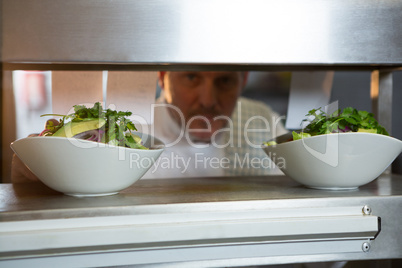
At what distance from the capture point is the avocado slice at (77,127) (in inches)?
26.2

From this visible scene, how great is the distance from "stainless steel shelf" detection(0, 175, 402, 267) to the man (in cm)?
41

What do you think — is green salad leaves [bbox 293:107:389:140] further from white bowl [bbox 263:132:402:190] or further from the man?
the man

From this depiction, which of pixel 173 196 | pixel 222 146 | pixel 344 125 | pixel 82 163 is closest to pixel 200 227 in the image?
pixel 173 196

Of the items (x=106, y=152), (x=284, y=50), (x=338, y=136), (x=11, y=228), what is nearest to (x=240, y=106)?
(x=284, y=50)

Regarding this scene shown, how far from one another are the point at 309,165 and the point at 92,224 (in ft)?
1.25

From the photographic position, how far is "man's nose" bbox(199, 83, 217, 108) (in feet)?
3.80

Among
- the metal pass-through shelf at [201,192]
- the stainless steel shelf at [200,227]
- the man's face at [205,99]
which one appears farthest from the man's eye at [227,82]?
the stainless steel shelf at [200,227]

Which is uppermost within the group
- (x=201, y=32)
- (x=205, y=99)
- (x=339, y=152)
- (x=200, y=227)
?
(x=201, y=32)

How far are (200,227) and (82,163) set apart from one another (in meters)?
0.21

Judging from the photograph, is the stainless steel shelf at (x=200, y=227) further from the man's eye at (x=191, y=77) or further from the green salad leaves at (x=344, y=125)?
the man's eye at (x=191, y=77)

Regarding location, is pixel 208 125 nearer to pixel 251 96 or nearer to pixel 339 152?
pixel 251 96

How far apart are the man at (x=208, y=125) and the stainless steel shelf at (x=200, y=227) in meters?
0.41

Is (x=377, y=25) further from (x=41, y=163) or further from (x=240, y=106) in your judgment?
(x=41, y=163)

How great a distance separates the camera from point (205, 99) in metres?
1.17
